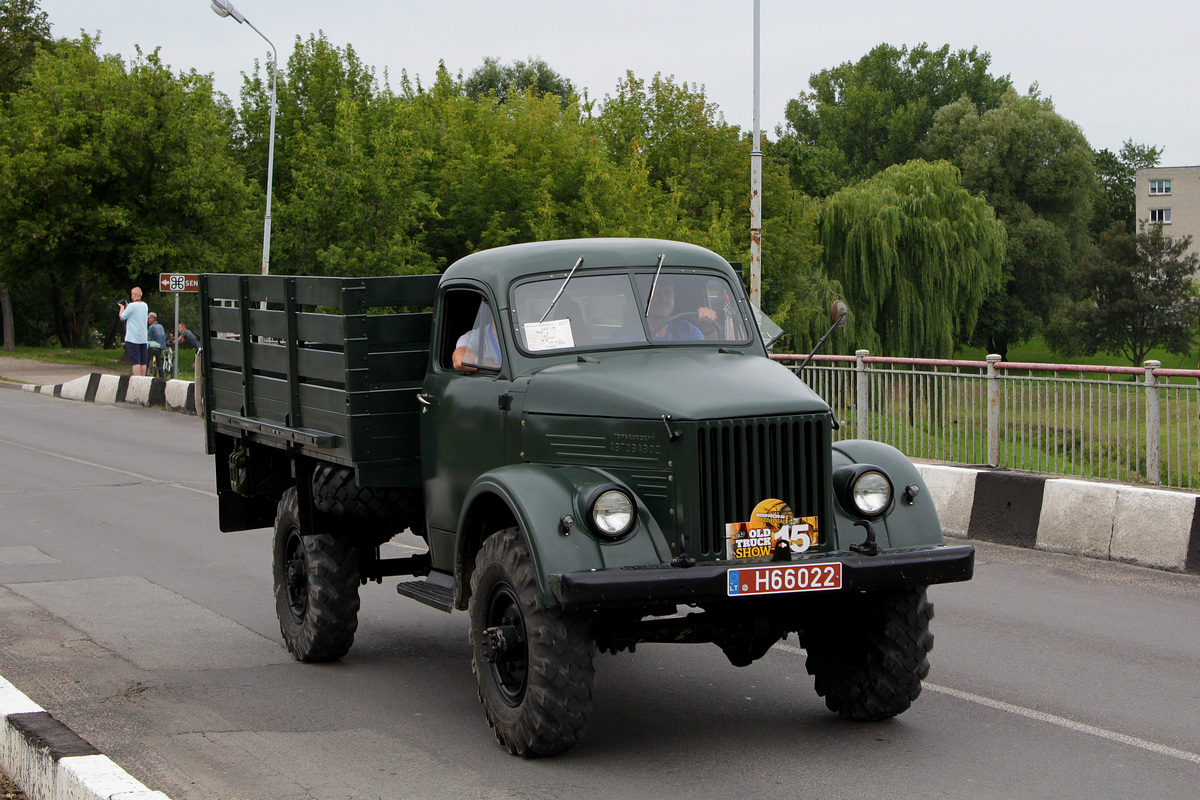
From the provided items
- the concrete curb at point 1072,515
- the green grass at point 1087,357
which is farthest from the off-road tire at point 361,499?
the green grass at point 1087,357

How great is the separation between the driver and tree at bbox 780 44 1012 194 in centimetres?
9092

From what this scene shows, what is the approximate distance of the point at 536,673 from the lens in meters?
5.42

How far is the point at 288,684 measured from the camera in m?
7.12

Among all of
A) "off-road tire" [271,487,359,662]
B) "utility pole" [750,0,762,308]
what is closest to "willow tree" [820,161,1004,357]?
"utility pole" [750,0,762,308]

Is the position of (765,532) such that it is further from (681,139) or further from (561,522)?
(681,139)

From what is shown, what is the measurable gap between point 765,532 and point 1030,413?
7723 millimetres

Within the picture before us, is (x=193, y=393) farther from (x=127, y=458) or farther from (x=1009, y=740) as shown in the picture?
(x=1009, y=740)

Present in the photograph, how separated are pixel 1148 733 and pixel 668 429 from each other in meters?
2.64

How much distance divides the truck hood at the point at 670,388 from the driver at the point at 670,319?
0.14 m

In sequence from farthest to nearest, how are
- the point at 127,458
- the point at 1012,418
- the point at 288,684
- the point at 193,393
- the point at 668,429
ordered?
the point at 193,393 → the point at 127,458 → the point at 1012,418 → the point at 288,684 → the point at 668,429

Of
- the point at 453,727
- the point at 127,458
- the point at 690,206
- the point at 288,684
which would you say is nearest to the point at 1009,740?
the point at 453,727

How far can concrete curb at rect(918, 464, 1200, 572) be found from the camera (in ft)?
33.9

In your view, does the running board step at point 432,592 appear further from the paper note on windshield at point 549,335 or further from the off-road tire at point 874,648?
the off-road tire at point 874,648

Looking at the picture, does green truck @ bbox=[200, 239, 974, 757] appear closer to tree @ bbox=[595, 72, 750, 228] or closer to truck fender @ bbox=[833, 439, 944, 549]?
truck fender @ bbox=[833, 439, 944, 549]
